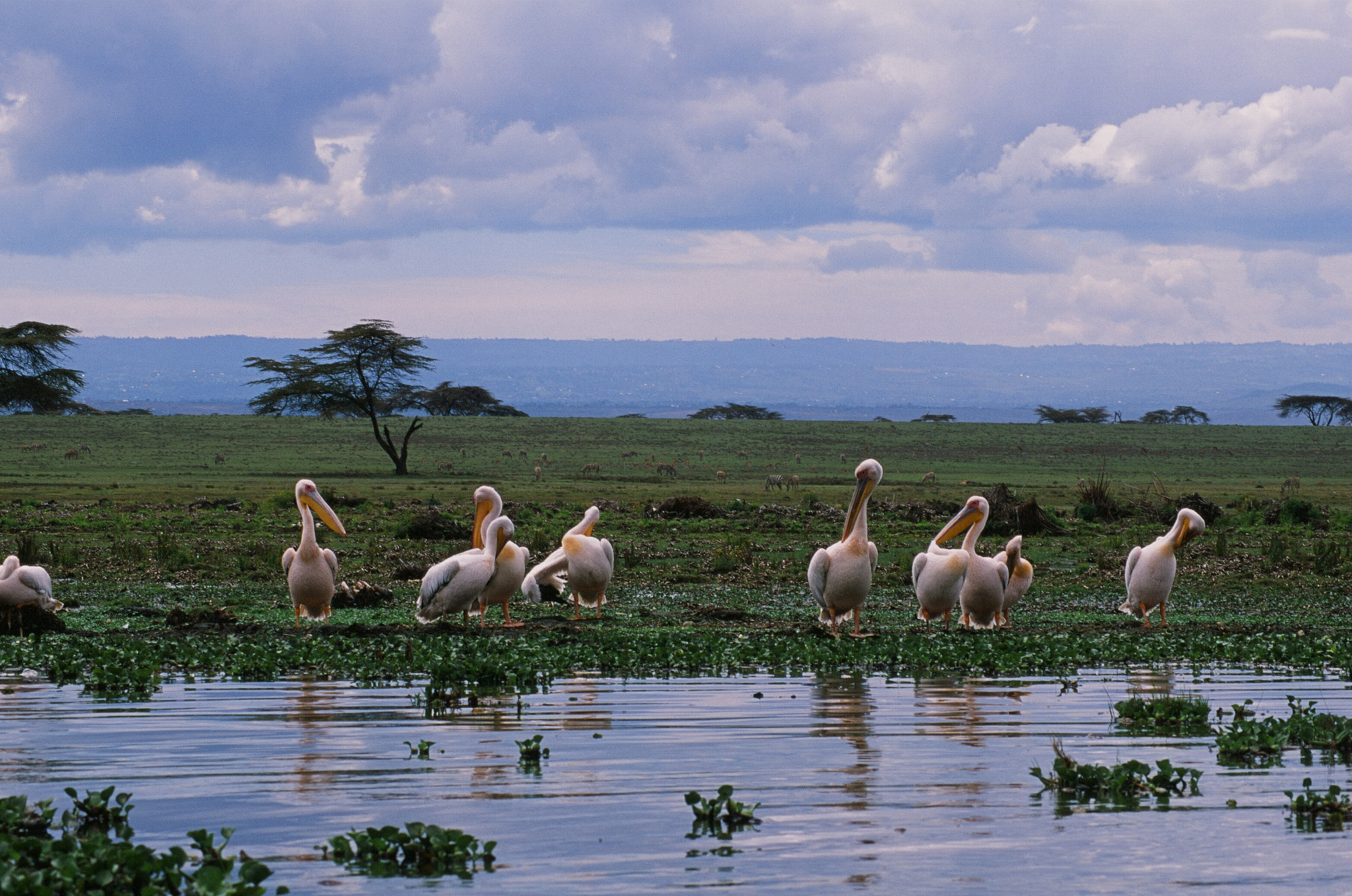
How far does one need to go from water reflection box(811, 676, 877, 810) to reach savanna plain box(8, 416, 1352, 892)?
4 centimetres

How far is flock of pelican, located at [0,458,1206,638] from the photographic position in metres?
13.9

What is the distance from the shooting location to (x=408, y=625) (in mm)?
14953

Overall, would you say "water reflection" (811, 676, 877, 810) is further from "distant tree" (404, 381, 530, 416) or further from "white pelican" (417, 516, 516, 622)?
"distant tree" (404, 381, 530, 416)

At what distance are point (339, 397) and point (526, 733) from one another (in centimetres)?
5536

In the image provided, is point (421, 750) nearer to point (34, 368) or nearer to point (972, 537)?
point (972, 537)

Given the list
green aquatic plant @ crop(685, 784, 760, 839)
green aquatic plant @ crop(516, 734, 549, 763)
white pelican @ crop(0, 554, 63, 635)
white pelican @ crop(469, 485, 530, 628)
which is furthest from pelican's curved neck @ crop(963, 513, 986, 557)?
white pelican @ crop(0, 554, 63, 635)

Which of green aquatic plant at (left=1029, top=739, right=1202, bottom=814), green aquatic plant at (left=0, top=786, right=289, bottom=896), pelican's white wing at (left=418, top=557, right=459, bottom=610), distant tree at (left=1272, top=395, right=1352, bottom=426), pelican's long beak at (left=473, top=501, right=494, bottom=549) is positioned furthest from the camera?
distant tree at (left=1272, top=395, right=1352, bottom=426)

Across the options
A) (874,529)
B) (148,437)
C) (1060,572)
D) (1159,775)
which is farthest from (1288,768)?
(148,437)

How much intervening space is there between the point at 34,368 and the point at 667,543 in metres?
35.0

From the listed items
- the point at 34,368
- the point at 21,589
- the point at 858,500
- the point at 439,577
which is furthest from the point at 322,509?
the point at 34,368

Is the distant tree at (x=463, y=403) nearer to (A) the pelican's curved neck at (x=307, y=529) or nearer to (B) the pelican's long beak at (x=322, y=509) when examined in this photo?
(B) the pelican's long beak at (x=322, y=509)

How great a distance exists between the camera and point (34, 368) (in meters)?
53.0

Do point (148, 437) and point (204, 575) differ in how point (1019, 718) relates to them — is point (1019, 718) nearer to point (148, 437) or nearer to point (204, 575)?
point (204, 575)

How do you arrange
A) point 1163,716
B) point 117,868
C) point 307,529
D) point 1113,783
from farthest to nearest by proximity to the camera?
point 307,529 < point 1163,716 < point 1113,783 < point 117,868
